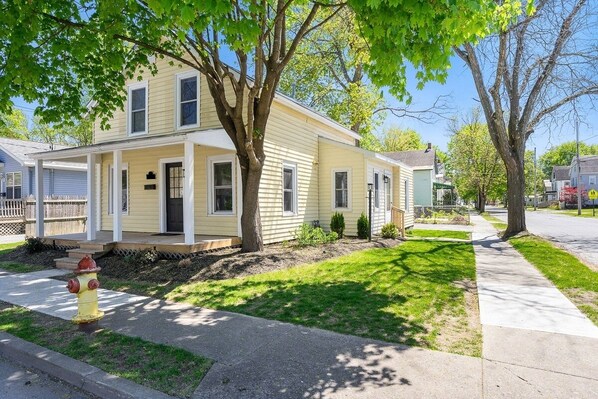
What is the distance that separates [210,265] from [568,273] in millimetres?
7805

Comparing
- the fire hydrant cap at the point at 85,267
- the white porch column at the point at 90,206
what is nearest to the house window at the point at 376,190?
the white porch column at the point at 90,206

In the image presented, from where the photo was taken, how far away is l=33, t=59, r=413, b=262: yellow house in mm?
9945

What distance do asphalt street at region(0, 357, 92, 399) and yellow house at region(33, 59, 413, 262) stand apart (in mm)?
4936

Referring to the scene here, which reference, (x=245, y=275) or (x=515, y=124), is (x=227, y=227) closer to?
(x=245, y=275)

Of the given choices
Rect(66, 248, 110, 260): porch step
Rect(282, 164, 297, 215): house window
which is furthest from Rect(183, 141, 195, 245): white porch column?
Rect(282, 164, 297, 215): house window

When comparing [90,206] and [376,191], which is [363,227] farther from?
[90,206]

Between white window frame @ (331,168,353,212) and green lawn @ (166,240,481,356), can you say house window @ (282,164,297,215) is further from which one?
green lawn @ (166,240,481,356)

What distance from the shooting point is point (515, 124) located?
14398 millimetres

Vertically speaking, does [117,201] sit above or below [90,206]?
above

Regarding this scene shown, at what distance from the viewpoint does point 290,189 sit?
41.9 feet

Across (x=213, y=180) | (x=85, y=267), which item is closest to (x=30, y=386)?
(x=85, y=267)

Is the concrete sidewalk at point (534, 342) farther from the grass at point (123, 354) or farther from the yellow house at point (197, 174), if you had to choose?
the yellow house at point (197, 174)

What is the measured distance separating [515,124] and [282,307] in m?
13.6

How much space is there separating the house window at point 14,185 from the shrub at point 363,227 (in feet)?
69.7
